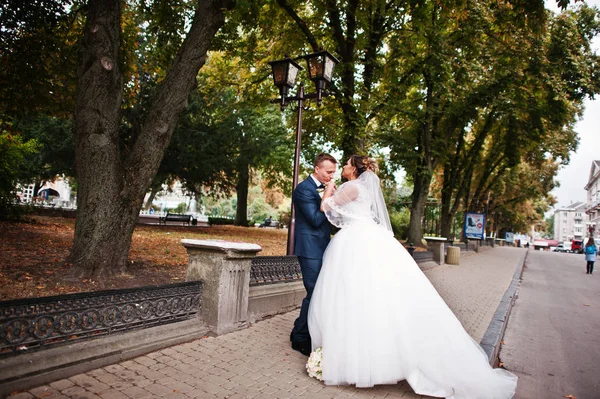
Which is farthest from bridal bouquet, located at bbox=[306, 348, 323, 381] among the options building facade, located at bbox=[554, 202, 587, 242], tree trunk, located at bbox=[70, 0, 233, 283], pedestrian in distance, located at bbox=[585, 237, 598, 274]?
building facade, located at bbox=[554, 202, 587, 242]

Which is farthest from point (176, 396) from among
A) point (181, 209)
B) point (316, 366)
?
point (181, 209)

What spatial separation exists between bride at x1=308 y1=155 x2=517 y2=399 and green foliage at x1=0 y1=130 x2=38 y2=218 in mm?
11368

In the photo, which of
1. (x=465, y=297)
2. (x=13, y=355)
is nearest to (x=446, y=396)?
(x=13, y=355)

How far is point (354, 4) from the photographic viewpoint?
37.9ft

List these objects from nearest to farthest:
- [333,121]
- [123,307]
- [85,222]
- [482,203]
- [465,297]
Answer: [123,307] < [85,222] < [465,297] < [333,121] < [482,203]

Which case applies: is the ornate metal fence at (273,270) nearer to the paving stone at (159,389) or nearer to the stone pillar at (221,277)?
the stone pillar at (221,277)

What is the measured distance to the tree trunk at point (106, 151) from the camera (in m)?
5.79

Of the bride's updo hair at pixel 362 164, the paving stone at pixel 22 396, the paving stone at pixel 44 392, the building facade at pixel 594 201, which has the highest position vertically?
the building facade at pixel 594 201

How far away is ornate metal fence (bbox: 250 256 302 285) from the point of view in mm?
5691

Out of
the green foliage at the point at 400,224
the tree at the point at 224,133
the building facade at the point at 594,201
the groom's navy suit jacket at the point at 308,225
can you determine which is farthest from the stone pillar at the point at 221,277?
the building facade at the point at 594,201

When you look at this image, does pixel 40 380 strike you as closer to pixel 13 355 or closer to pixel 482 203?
pixel 13 355

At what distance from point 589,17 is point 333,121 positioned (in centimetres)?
1324

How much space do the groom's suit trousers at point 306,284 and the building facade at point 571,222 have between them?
15554 cm

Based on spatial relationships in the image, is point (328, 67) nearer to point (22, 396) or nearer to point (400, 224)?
point (22, 396)
